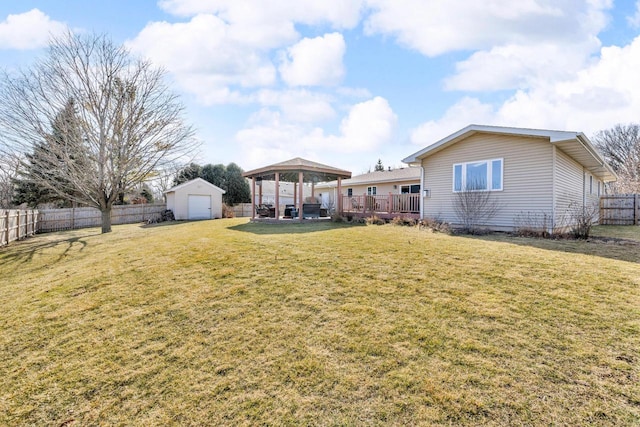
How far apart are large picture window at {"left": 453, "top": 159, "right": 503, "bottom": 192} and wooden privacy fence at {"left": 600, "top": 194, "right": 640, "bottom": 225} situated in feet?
32.9

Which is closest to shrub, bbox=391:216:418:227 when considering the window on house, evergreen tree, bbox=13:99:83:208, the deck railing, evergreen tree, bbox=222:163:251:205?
the deck railing

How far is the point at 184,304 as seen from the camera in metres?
4.29

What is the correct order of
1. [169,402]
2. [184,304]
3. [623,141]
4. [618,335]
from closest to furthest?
[169,402] < [618,335] < [184,304] < [623,141]

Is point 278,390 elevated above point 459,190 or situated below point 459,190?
below

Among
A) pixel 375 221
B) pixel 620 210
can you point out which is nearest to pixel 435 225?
pixel 375 221

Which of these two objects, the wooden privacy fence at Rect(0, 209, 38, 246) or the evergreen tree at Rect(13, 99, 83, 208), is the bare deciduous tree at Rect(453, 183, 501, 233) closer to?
the evergreen tree at Rect(13, 99, 83, 208)

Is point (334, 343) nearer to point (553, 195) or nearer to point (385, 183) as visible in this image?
point (553, 195)

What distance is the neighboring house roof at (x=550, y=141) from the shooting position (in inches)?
356

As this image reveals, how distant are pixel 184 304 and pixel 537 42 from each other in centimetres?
1257

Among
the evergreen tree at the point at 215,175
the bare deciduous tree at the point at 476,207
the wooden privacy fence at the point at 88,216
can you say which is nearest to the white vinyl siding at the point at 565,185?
the bare deciduous tree at the point at 476,207

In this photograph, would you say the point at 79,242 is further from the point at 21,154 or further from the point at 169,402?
the point at 169,402

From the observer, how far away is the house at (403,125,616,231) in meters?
9.53

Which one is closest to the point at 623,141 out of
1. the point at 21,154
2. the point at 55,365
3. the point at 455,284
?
the point at 455,284

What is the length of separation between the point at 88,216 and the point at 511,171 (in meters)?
25.1
